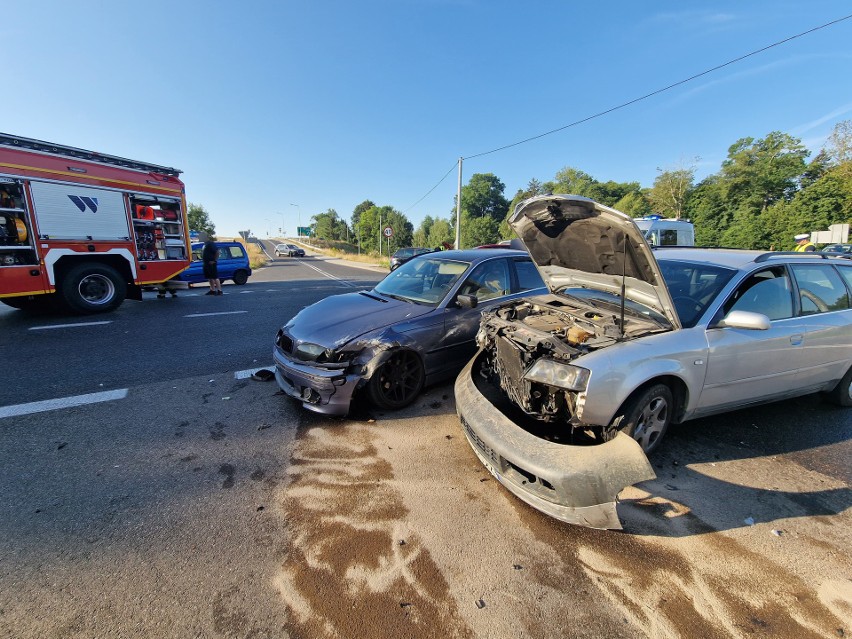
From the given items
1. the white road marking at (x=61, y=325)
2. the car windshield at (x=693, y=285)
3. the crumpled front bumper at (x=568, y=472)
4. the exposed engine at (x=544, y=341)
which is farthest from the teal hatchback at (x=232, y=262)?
the car windshield at (x=693, y=285)

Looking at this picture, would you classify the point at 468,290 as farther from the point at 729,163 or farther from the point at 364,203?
the point at 364,203

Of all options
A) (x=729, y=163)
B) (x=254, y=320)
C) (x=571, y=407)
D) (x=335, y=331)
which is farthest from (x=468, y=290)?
(x=729, y=163)

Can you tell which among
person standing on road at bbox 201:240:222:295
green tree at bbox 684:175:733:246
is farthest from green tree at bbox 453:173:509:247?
person standing on road at bbox 201:240:222:295

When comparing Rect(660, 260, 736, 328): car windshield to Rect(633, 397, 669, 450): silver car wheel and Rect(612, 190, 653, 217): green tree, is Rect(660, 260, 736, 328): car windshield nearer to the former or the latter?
Rect(633, 397, 669, 450): silver car wheel

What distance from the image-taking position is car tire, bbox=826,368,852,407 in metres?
3.80

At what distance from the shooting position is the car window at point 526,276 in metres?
4.71

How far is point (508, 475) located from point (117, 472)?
2.85 meters

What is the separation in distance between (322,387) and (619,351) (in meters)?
2.43

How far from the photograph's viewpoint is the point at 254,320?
7.92 m

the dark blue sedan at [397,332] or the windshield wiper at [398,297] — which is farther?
the windshield wiper at [398,297]

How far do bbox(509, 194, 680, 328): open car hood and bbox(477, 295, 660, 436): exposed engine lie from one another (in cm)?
25

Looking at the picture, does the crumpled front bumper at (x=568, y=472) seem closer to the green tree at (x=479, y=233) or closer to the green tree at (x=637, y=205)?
the green tree at (x=637, y=205)

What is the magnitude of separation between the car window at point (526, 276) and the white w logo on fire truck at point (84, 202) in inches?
354

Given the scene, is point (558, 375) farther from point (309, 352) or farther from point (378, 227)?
point (378, 227)
